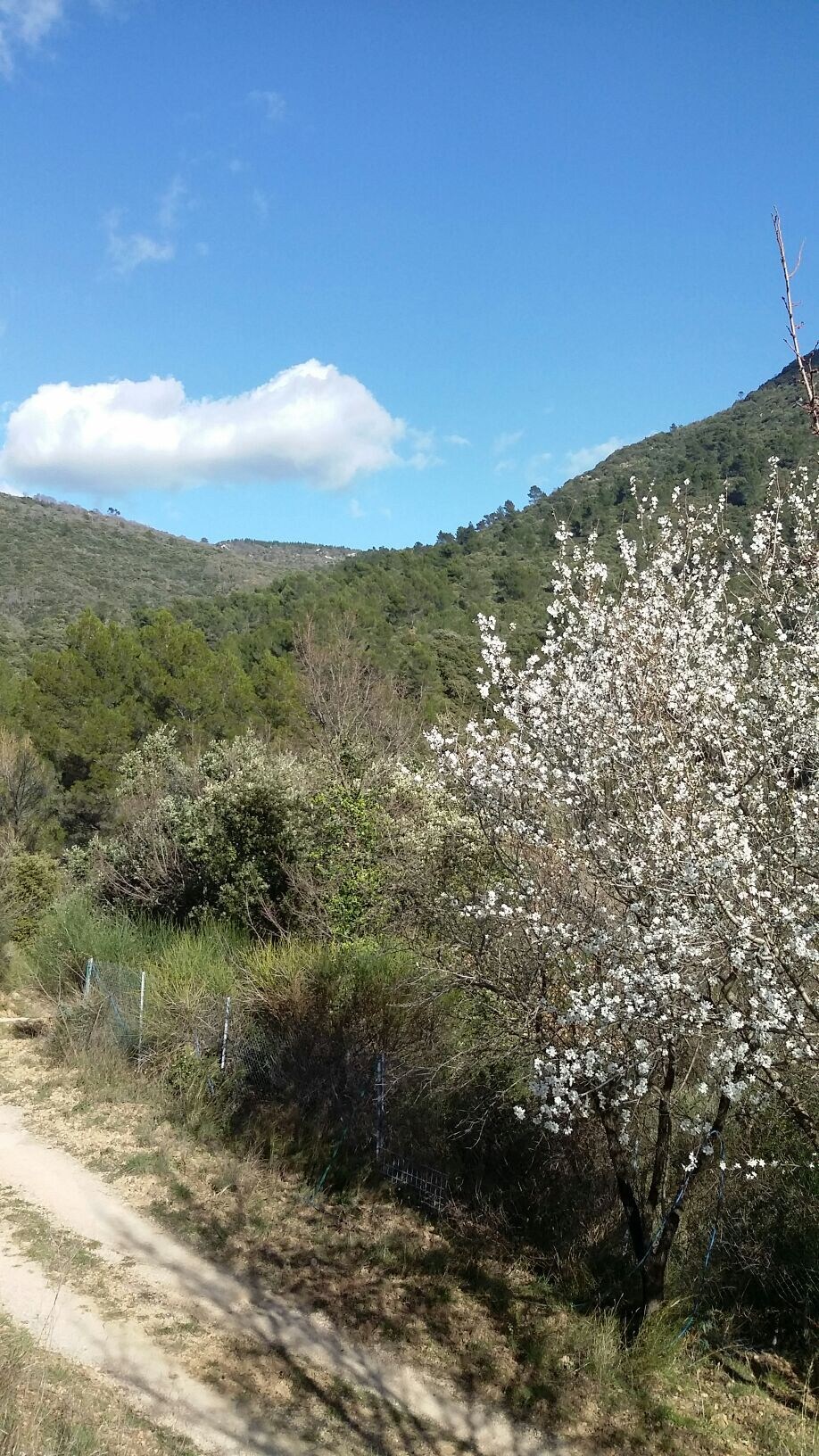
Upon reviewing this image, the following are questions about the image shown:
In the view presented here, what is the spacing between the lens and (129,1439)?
16.2 ft

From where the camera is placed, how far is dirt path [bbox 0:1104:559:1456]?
18.4 ft

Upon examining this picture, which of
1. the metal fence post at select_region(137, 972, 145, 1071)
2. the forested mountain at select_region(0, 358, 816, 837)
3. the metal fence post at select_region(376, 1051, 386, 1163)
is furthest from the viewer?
the forested mountain at select_region(0, 358, 816, 837)

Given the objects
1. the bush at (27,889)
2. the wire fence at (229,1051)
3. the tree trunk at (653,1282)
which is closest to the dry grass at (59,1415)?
the tree trunk at (653,1282)

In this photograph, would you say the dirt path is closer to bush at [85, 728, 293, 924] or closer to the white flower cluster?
the white flower cluster

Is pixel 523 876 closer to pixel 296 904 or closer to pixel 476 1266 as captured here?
pixel 476 1266

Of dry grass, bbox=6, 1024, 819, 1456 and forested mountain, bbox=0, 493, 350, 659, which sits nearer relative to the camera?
dry grass, bbox=6, 1024, 819, 1456

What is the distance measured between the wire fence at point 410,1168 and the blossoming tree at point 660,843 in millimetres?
419

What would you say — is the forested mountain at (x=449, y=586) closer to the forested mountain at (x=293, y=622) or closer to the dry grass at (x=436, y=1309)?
the forested mountain at (x=293, y=622)

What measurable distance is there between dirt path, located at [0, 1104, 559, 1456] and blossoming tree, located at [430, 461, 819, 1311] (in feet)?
5.36

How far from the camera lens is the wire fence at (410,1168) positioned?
6645 mm

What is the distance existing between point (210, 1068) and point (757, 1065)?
7.14 meters

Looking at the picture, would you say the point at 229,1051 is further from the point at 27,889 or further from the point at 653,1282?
the point at 27,889

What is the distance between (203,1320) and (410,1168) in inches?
107

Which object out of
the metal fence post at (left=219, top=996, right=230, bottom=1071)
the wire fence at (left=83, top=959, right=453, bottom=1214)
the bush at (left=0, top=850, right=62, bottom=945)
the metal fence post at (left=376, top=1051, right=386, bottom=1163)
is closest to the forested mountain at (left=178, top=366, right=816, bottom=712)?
the bush at (left=0, top=850, right=62, bottom=945)
